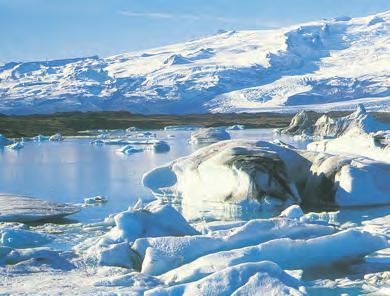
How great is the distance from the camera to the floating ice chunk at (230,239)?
324 inches

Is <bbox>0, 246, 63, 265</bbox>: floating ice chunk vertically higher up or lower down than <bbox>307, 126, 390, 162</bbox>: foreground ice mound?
lower down

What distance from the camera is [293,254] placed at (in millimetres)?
8211

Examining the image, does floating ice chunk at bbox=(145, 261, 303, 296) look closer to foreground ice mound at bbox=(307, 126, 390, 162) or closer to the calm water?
the calm water

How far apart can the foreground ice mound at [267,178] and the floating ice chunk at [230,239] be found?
402 centimetres

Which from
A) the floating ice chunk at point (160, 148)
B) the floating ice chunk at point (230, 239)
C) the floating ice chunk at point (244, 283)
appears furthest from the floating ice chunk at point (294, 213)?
the floating ice chunk at point (160, 148)

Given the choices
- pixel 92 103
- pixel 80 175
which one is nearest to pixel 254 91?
pixel 92 103

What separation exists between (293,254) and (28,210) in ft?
19.3

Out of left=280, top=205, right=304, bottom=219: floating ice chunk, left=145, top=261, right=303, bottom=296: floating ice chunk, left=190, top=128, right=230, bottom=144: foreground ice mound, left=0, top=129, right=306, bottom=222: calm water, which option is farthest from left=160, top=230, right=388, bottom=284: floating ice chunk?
left=190, top=128, right=230, bottom=144: foreground ice mound

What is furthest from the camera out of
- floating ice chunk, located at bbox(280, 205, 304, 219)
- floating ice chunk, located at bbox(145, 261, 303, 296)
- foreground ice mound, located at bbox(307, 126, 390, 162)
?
foreground ice mound, located at bbox(307, 126, 390, 162)

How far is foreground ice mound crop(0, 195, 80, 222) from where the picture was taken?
1207cm

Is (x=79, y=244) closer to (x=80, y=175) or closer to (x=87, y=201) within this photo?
(x=87, y=201)

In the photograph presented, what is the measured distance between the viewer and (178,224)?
9.78m

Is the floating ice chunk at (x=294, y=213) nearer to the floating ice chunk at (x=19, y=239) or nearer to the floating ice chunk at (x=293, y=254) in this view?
the floating ice chunk at (x=293, y=254)

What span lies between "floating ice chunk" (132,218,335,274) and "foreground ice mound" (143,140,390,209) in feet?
13.2
